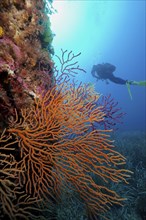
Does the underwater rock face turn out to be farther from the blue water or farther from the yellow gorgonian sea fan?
the blue water

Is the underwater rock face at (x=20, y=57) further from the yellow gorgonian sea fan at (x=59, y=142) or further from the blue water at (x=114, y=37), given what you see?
the blue water at (x=114, y=37)

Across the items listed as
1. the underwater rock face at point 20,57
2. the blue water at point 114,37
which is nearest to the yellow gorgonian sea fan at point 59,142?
the underwater rock face at point 20,57

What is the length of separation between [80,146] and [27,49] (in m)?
1.98

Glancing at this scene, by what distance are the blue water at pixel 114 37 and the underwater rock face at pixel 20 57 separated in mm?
103065

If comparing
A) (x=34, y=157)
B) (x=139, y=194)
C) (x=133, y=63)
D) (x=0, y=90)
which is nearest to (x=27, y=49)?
(x=0, y=90)

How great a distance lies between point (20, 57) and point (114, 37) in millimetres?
170323

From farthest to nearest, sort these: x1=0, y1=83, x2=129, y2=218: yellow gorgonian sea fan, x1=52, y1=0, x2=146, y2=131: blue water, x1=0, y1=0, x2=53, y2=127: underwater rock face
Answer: x1=52, y1=0, x2=146, y2=131: blue water → x1=0, y1=83, x2=129, y2=218: yellow gorgonian sea fan → x1=0, y1=0, x2=53, y2=127: underwater rock face

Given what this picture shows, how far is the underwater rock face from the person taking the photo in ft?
11.6

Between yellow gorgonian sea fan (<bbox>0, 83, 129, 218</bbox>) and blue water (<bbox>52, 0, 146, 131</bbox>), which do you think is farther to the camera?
blue water (<bbox>52, 0, 146, 131</bbox>)

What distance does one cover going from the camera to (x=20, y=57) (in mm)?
3848

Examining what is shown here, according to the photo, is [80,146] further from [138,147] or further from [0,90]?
[138,147]

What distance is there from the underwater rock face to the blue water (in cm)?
10307

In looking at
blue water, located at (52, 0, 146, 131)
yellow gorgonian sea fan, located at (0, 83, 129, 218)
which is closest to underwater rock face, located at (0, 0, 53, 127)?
yellow gorgonian sea fan, located at (0, 83, 129, 218)

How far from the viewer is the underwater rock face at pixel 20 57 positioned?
353 cm
